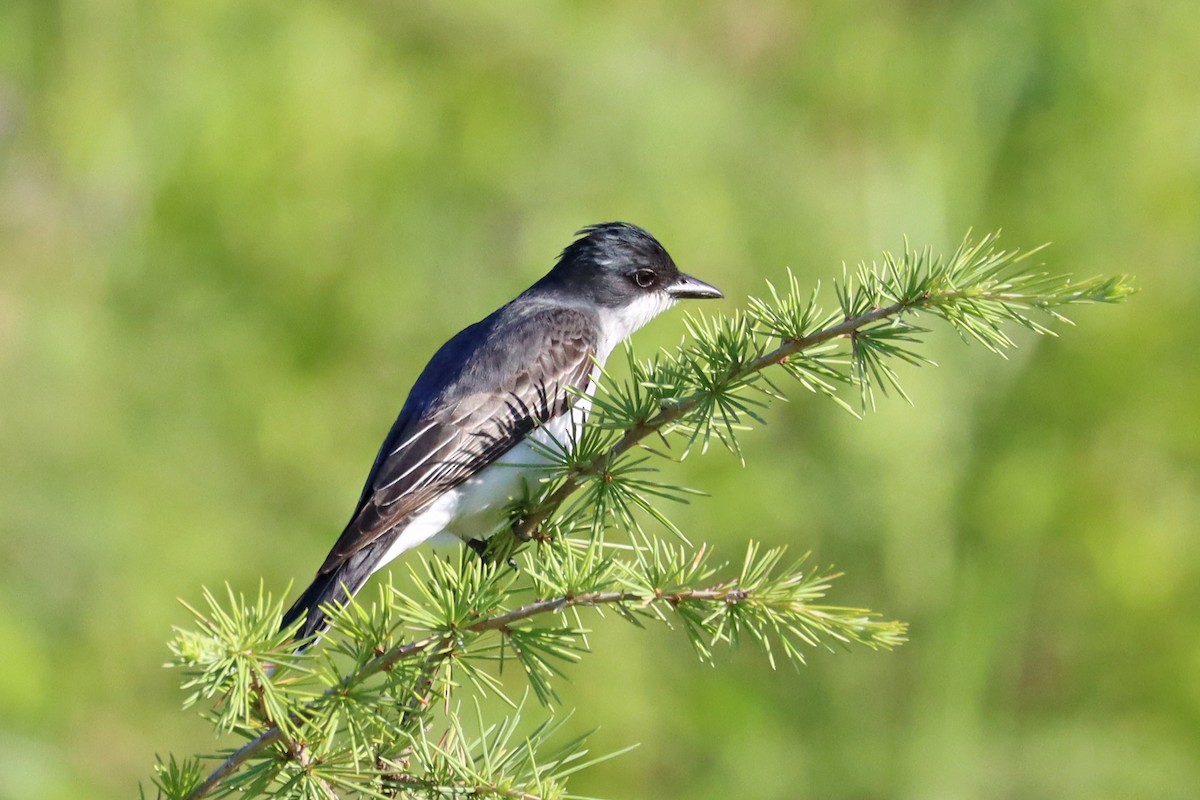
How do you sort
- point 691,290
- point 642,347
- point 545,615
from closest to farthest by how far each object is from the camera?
point 545,615 → point 691,290 → point 642,347

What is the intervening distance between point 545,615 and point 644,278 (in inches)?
107

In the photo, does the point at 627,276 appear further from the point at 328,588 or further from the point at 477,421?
the point at 328,588

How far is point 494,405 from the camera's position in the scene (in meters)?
4.27

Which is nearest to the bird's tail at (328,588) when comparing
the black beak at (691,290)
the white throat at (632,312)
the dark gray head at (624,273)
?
the white throat at (632,312)

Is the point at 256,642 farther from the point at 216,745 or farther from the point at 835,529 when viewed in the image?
the point at 835,529

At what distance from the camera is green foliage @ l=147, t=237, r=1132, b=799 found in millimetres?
2182

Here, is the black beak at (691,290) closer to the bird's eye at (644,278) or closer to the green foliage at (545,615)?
the bird's eye at (644,278)

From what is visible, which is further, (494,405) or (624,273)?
(624,273)

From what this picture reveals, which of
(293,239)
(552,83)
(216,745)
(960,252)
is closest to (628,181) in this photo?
(552,83)

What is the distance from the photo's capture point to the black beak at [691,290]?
4.95 meters

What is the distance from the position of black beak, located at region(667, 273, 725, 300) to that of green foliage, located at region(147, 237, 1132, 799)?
2.28 meters

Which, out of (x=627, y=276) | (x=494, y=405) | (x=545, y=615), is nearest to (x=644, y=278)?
(x=627, y=276)

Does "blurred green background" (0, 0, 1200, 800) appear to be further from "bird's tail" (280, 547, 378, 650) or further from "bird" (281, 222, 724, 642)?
"bird's tail" (280, 547, 378, 650)

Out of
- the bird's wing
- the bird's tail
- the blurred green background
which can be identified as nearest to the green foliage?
the bird's tail
